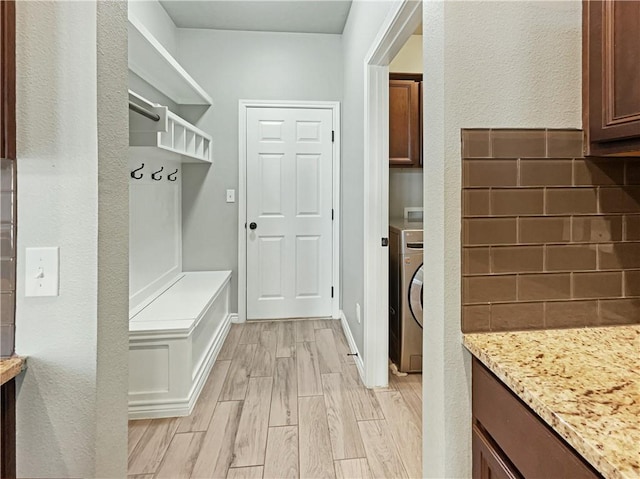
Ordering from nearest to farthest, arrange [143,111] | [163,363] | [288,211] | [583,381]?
[583,381] → [143,111] → [163,363] → [288,211]

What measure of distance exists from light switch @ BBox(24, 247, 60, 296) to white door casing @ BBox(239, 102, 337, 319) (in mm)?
2873

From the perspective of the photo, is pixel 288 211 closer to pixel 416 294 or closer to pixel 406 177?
pixel 406 177

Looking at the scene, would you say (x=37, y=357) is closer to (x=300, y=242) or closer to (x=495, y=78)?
(x=495, y=78)

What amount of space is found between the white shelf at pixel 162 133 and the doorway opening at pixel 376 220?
123 cm

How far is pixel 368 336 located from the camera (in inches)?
95.5

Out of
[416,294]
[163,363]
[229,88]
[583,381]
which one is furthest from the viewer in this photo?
[229,88]

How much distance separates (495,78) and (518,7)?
0.68 feet

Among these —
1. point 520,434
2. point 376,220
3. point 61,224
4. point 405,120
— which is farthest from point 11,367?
point 405,120

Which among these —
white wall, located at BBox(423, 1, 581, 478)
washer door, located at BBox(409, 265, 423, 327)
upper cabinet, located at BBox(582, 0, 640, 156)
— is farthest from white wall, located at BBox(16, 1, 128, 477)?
washer door, located at BBox(409, 265, 423, 327)

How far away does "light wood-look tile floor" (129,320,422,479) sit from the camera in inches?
68.2

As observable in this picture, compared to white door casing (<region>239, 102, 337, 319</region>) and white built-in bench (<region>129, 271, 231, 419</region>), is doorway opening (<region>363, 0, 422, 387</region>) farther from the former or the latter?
white door casing (<region>239, 102, 337, 319</region>)

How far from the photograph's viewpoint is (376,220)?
2.40m

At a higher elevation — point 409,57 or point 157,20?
point 157,20

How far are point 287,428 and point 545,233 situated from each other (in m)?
1.62
